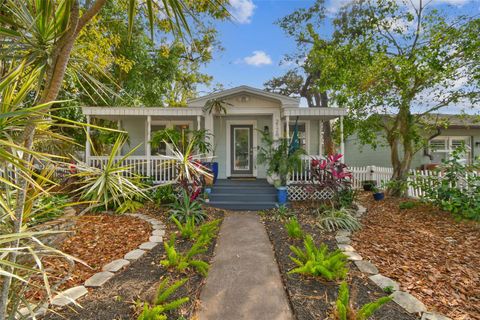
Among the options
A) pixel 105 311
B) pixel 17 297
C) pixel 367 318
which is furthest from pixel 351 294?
pixel 17 297

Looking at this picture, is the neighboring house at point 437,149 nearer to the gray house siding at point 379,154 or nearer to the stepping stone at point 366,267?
the gray house siding at point 379,154

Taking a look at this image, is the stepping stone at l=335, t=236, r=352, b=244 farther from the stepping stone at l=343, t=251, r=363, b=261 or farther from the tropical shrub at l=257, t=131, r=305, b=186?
the tropical shrub at l=257, t=131, r=305, b=186

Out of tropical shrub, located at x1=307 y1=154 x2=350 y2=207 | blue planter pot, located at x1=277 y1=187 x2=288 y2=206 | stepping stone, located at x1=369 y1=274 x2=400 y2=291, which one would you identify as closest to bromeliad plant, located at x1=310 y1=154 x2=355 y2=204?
tropical shrub, located at x1=307 y1=154 x2=350 y2=207

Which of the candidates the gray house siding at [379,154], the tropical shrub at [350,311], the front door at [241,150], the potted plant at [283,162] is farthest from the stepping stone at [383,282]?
the gray house siding at [379,154]

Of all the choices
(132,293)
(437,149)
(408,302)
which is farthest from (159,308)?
(437,149)

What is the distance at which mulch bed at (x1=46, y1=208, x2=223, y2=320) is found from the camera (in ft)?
7.83

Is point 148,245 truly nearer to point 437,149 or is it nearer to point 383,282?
point 383,282

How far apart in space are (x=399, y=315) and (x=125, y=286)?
286 cm

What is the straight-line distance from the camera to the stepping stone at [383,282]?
289cm

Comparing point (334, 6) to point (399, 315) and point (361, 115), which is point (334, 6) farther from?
point (399, 315)

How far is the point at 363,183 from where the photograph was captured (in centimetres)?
1020

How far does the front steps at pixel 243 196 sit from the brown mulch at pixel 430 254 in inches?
99.8

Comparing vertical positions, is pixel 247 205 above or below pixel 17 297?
below

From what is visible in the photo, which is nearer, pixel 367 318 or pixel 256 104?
pixel 367 318
